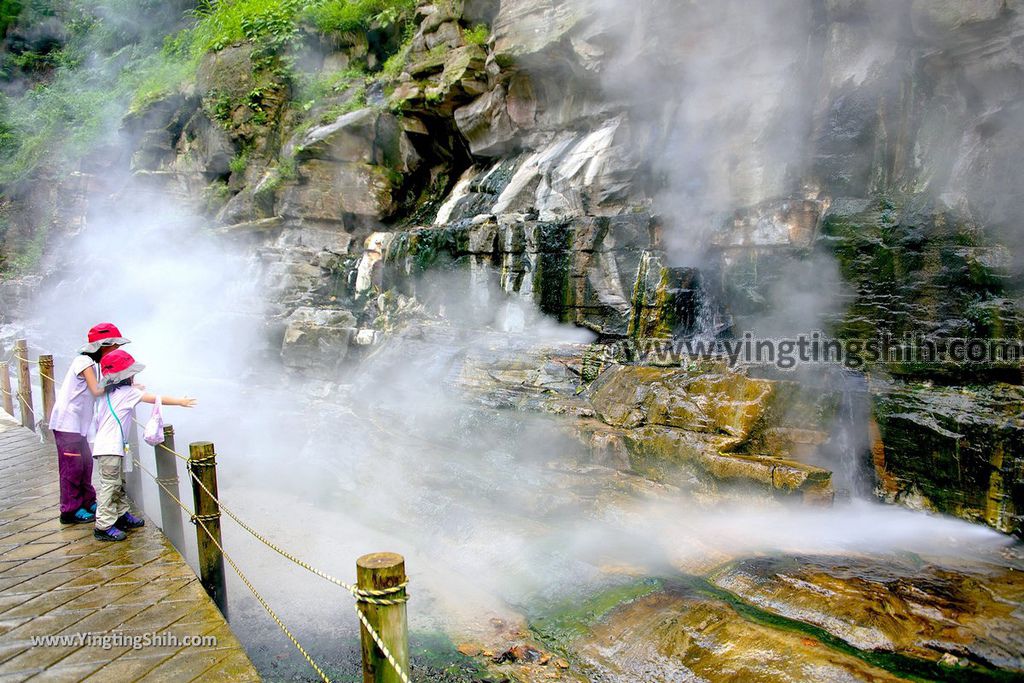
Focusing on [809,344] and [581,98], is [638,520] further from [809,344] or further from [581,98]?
[581,98]

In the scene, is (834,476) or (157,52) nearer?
(834,476)

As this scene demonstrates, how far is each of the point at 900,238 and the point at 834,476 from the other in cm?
255

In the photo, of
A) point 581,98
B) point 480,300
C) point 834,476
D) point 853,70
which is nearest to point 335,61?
point 581,98

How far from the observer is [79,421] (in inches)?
171

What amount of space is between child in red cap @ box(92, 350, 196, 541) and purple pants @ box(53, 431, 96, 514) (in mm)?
418

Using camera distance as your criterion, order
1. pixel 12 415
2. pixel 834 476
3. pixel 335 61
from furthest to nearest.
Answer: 1. pixel 335 61
2. pixel 12 415
3. pixel 834 476

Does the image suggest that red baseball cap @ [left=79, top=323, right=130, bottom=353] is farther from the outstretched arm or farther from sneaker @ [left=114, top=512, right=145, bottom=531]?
sneaker @ [left=114, top=512, right=145, bottom=531]

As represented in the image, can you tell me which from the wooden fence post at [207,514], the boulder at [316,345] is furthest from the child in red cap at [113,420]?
the boulder at [316,345]

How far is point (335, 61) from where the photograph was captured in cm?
1570

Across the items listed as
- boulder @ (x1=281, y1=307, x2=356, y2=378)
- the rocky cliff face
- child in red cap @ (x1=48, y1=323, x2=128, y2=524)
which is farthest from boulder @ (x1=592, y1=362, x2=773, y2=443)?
boulder @ (x1=281, y1=307, x2=356, y2=378)

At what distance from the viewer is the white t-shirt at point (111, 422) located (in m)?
4.05

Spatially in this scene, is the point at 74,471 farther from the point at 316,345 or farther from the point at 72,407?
the point at 316,345

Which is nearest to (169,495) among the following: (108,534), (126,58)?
(108,534)

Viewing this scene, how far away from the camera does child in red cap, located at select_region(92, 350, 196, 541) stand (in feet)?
13.3
